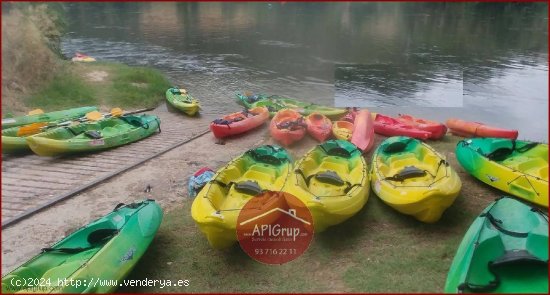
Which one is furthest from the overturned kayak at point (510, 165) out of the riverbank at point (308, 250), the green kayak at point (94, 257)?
the green kayak at point (94, 257)

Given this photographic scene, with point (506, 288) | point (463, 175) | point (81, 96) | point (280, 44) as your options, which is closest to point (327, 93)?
point (280, 44)

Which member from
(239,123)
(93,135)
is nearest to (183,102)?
(239,123)

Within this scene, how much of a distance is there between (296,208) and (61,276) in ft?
8.15

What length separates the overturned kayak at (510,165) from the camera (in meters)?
5.12

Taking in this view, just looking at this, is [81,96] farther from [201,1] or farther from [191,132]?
[201,1]

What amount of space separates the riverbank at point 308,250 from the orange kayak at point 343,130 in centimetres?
255

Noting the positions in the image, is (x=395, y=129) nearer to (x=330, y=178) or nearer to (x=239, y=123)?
(x=239, y=123)

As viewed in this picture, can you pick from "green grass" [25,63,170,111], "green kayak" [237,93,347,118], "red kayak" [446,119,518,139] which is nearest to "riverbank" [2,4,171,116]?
"green grass" [25,63,170,111]

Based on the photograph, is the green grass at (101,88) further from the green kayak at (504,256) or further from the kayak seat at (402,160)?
the green kayak at (504,256)

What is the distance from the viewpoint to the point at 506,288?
3412mm

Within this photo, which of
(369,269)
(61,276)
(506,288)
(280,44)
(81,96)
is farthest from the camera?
(280,44)

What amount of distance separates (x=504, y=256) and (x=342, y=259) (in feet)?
5.13

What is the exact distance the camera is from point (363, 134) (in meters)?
7.65

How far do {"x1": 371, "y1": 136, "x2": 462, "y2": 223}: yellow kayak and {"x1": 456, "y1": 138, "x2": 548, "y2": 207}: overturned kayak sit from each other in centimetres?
60
